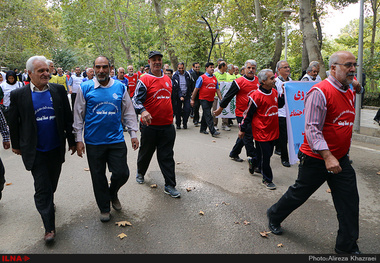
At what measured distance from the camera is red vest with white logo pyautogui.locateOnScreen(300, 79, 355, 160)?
310 centimetres

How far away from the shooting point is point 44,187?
3627 millimetres

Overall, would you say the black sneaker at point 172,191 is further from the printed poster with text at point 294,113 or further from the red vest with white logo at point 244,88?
the red vest with white logo at point 244,88

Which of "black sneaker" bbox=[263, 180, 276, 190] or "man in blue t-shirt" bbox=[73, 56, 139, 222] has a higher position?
"man in blue t-shirt" bbox=[73, 56, 139, 222]

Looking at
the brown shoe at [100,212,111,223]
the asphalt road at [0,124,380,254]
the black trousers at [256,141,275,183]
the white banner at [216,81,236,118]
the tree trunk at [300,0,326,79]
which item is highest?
the tree trunk at [300,0,326,79]

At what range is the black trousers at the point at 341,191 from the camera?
3.11 meters

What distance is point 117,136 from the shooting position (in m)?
4.06

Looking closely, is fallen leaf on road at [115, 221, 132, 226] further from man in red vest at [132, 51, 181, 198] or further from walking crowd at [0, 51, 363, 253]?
man in red vest at [132, 51, 181, 198]

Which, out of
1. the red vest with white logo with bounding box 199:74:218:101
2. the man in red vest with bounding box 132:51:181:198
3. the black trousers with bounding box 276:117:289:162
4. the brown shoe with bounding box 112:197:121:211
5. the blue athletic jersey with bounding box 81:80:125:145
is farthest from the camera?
the red vest with white logo with bounding box 199:74:218:101

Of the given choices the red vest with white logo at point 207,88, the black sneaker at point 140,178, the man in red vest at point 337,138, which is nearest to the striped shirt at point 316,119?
the man in red vest at point 337,138

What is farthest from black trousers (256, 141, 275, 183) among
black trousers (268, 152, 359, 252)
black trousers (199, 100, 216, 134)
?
black trousers (199, 100, 216, 134)

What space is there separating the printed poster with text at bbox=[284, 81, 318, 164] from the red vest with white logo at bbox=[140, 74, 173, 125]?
2.30m

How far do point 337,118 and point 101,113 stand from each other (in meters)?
2.62

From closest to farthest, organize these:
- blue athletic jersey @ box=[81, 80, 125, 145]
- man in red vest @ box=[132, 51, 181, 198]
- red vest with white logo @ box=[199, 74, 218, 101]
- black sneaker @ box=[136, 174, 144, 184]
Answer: blue athletic jersey @ box=[81, 80, 125, 145], man in red vest @ box=[132, 51, 181, 198], black sneaker @ box=[136, 174, 144, 184], red vest with white logo @ box=[199, 74, 218, 101]

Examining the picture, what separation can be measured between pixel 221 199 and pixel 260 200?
1.86ft
